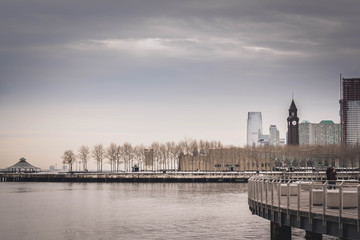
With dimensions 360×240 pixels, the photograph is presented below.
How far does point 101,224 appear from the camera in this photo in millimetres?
62906

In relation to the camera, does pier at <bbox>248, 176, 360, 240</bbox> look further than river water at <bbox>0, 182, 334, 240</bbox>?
No

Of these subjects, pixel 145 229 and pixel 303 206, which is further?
pixel 145 229

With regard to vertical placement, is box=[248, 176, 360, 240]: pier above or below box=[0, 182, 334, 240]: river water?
above

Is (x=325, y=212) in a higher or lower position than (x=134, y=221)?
higher

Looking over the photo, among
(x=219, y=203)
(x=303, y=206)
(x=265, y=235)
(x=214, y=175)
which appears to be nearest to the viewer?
(x=303, y=206)

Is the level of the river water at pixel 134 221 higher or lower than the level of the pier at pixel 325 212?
lower

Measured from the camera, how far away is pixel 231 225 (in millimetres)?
58500

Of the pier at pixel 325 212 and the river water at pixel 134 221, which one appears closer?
the pier at pixel 325 212

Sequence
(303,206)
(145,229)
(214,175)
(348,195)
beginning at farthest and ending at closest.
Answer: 1. (214,175)
2. (145,229)
3. (303,206)
4. (348,195)

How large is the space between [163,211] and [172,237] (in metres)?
25.6

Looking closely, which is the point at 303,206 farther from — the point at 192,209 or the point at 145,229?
the point at 192,209

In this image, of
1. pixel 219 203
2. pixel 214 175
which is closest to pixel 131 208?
pixel 219 203

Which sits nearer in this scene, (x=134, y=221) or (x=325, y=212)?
(x=325, y=212)

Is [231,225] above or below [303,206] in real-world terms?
below
